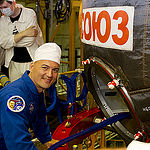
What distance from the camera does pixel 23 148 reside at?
1292 millimetres

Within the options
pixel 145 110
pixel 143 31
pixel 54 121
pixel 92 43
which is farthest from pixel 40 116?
pixel 54 121

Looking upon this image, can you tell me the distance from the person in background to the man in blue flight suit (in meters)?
0.92

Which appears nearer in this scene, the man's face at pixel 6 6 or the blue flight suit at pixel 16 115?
the blue flight suit at pixel 16 115

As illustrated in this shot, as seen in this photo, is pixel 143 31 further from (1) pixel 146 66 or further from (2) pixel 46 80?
(2) pixel 46 80

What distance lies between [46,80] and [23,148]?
0.44m

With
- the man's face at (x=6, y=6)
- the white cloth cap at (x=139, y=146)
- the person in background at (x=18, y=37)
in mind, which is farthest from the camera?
the person in background at (x=18, y=37)

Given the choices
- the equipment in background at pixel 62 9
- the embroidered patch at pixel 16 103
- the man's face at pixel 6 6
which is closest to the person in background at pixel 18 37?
the man's face at pixel 6 6

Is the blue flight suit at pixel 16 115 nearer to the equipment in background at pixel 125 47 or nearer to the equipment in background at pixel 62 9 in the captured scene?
the equipment in background at pixel 125 47

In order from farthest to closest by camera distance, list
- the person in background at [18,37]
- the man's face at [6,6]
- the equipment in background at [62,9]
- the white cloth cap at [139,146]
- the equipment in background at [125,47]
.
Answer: the equipment in background at [62,9]
the person in background at [18,37]
the man's face at [6,6]
the equipment in background at [125,47]
the white cloth cap at [139,146]

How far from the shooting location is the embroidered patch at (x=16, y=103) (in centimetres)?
128

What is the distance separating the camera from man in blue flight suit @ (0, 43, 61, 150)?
1.28 metres

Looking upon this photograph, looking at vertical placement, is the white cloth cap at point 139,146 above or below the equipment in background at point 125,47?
below

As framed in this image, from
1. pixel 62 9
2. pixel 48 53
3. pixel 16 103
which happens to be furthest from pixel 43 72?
pixel 62 9

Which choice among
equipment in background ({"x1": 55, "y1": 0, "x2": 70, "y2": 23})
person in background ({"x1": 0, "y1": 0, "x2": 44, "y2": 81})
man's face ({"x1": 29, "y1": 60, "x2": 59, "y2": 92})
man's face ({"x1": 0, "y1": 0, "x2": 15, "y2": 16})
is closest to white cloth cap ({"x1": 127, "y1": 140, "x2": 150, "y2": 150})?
man's face ({"x1": 29, "y1": 60, "x2": 59, "y2": 92})
